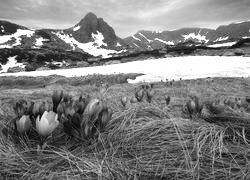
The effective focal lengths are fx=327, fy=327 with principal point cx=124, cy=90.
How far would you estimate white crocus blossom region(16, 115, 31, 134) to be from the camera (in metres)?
2.54

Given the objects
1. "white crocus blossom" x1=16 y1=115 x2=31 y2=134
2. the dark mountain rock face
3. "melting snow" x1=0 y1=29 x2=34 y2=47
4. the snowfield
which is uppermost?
the dark mountain rock face

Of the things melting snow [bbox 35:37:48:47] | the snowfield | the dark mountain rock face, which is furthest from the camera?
the dark mountain rock face

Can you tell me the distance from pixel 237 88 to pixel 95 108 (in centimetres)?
1003

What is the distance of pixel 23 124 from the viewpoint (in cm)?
256

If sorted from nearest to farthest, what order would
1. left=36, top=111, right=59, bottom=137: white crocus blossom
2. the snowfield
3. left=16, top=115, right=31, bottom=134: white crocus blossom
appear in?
1. left=36, top=111, right=59, bottom=137: white crocus blossom
2. left=16, top=115, right=31, bottom=134: white crocus blossom
3. the snowfield

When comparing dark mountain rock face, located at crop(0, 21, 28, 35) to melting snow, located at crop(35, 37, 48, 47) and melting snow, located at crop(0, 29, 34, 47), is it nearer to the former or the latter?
melting snow, located at crop(0, 29, 34, 47)

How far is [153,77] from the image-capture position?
59.7 feet

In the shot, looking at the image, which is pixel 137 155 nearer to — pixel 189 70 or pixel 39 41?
pixel 189 70

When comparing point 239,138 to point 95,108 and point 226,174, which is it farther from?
point 95,108

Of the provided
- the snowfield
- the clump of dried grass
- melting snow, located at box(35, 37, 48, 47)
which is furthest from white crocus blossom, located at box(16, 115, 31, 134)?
melting snow, located at box(35, 37, 48, 47)

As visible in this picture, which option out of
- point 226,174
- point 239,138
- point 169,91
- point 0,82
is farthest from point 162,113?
point 0,82

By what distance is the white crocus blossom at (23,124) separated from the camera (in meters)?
2.54

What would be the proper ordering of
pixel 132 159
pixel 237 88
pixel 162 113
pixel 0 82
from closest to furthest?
pixel 132 159 < pixel 162 113 < pixel 237 88 < pixel 0 82

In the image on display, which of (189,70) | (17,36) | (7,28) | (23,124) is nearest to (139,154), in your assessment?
(23,124)
